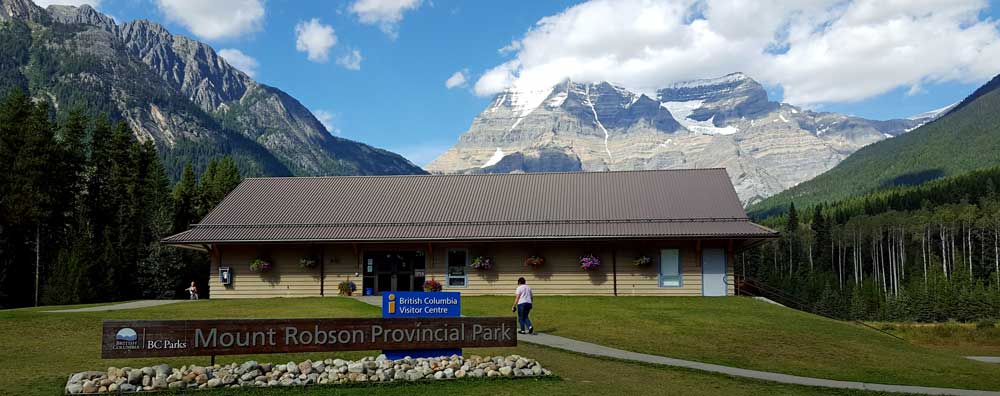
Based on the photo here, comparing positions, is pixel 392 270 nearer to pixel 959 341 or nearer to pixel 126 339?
pixel 126 339

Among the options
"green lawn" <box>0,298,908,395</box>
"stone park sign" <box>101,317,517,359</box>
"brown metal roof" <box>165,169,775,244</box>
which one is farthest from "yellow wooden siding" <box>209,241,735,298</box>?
"stone park sign" <box>101,317,517,359</box>

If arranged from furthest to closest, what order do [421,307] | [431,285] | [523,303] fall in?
[431,285]
[523,303]
[421,307]

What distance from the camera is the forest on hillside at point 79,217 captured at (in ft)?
125

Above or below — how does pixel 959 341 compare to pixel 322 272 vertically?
below

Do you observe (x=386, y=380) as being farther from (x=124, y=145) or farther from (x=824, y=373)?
(x=124, y=145)

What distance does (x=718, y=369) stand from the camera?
16.3 metres

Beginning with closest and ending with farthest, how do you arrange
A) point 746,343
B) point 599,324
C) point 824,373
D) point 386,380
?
point 386,380 → point 824,373 → point 746,343 → point 599,324

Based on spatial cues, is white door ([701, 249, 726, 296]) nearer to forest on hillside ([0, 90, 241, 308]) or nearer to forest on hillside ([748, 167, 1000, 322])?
forest on hillside ([0, 90, 241, 308])

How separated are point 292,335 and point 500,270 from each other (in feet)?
60.3

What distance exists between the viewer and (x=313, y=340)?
581 inches

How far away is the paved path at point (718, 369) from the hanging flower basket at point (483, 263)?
1162 centimetres

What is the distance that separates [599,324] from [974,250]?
82.7 m

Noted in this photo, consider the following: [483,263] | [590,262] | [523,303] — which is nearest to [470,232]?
[483,263]

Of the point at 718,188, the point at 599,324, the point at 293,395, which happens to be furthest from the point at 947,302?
the point at 293,395
